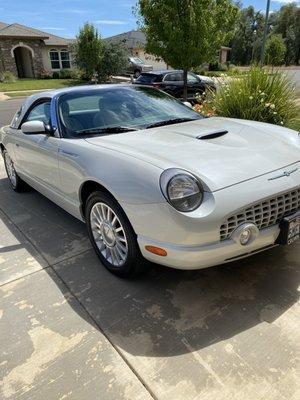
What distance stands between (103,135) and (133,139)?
1.20 feet

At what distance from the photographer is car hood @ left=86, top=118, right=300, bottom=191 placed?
235 centimetres

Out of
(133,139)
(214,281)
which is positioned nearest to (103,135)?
(133,139)

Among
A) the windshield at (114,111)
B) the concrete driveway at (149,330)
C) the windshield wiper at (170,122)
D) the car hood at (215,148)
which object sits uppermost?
the windshield at (114,111)

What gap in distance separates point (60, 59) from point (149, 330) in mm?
35680

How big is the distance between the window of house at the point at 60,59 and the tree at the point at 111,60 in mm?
7404

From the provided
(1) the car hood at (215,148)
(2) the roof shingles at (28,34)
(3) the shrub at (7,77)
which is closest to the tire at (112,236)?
(1) the car hood at (215,148)

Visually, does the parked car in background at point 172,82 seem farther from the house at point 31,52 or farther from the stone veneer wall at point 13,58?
the house at point 31,52

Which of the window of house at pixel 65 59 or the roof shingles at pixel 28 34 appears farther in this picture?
the window of house at pixel 65 59

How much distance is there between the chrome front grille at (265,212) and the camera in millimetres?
2197

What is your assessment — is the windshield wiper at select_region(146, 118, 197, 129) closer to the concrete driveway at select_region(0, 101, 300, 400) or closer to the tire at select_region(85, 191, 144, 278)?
the tire at select_region(85, 191, 144, 278)

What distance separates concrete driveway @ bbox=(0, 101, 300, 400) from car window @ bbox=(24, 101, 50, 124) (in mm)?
1471

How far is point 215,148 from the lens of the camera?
2.66 metres

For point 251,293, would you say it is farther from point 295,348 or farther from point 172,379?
point 172,379

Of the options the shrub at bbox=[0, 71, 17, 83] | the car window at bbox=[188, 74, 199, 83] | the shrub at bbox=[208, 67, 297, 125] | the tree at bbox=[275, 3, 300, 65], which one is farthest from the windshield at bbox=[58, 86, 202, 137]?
the tree at bbox=[275, 3, 300, 65]
